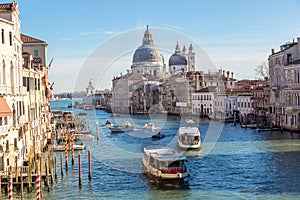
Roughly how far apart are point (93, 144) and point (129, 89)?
117 feet

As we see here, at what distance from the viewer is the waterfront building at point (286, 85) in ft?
82.1

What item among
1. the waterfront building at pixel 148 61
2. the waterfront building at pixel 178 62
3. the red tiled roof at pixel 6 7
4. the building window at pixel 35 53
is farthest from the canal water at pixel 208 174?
the waterfront building at pixel 148 61

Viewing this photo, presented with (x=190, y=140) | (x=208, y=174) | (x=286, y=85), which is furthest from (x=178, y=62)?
(x=208, y=174)

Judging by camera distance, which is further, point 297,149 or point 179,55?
point 179,55

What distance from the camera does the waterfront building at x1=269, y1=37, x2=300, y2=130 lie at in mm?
25016

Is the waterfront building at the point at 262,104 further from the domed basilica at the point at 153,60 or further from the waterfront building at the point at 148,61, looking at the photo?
the waterfront building at the point at 148,61

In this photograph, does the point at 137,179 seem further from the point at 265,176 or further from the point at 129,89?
the point at 129,89

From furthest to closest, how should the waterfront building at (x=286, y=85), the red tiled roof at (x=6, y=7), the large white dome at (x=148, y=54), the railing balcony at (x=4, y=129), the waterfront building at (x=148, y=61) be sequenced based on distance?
the large white dome at (x=148, y=54) < the waterfront building at (x=148, y=61) < the waterfront building at (x=286, y=85) < the red tiled roof at (x=6, y=7) < the railing balcony at (x=4, y=129)

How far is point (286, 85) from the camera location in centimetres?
2627

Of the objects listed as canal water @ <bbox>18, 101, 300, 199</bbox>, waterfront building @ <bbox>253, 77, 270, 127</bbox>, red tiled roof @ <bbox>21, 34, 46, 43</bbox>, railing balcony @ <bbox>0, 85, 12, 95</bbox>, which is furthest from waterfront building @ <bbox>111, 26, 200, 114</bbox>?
railing balcony @ <bbox>0, 85, 12, 95</bbox>

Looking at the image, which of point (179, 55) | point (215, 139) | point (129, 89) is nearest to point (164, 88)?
point (129, 89)

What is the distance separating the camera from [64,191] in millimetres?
12570

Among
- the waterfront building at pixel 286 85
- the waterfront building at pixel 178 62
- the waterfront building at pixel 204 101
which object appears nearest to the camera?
the waterfront building at pixel 286 85

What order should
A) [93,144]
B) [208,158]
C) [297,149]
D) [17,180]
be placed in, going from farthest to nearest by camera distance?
[93,144], [297,149], [208,158], [17,180]
